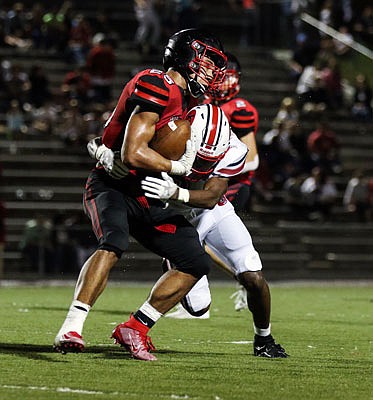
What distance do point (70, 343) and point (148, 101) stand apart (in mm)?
1363

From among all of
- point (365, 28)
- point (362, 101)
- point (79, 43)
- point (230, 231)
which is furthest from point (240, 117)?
point (365, 28)

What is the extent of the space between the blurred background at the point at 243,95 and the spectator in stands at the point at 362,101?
0.02m

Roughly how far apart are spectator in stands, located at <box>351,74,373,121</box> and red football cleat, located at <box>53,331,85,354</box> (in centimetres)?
1725

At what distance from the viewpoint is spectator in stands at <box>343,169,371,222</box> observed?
1997cm

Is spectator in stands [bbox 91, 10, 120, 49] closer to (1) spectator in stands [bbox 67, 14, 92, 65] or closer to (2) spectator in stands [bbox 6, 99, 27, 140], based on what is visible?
(1) spectator in stands [bbox 67, 14, 92, 65]

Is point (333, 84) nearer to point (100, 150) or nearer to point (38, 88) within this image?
point (38, 88)

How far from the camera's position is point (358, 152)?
2245 centimetres

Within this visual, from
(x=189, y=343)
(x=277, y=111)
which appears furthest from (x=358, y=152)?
(x=189, y=343)

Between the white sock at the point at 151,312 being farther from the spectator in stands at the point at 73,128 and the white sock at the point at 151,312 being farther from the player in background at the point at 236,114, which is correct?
the spectator in stands at the point at 73,128

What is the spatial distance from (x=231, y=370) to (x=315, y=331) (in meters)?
3.03

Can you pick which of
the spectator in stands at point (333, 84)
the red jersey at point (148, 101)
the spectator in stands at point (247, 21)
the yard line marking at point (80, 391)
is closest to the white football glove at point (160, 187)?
the red jersey at point (148, 101)

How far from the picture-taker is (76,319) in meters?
6.35

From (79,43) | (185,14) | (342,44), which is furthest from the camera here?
(342,44)

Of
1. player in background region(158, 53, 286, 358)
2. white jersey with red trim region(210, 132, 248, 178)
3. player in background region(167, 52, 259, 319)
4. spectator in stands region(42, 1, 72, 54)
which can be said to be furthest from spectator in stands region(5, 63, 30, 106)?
white jersey with red trim region(210, 132, 248, 178)
